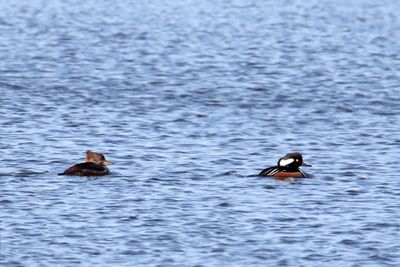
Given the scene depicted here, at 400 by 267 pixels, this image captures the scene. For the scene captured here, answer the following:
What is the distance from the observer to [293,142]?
2519cm

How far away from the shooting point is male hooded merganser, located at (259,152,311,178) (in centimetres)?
2131

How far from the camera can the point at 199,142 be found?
24891 mm

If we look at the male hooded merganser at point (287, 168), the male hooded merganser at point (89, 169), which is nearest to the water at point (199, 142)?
the male hooded merganser at point (89, 169)

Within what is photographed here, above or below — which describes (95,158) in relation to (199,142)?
above

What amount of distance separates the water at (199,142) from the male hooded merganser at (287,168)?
31cm

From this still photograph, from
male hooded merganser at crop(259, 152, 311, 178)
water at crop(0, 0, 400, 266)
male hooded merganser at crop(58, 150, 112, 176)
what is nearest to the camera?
water at crop(0, 0, 400, 266)

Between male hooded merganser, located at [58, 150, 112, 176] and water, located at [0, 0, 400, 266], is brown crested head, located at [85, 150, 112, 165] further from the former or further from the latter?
water, located at [0, 0, 400, 266]

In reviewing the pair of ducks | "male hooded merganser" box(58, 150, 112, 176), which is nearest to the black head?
the pair of ducks

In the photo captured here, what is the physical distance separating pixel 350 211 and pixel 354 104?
11.8 meters

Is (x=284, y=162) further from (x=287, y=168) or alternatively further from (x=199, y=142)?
(x=199, y=142)

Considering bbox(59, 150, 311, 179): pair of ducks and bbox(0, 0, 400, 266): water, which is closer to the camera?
bbox(0, 0, 400, 266): water

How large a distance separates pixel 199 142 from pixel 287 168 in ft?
12.5

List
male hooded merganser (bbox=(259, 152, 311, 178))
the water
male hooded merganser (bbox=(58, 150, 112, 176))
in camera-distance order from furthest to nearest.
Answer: male hooded merganser (bbox=(259, 152, 311, 178))
male hooded merganser (bbox=(58, 150, 112, 176))
the water

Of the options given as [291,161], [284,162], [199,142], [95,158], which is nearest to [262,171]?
[284,162]
